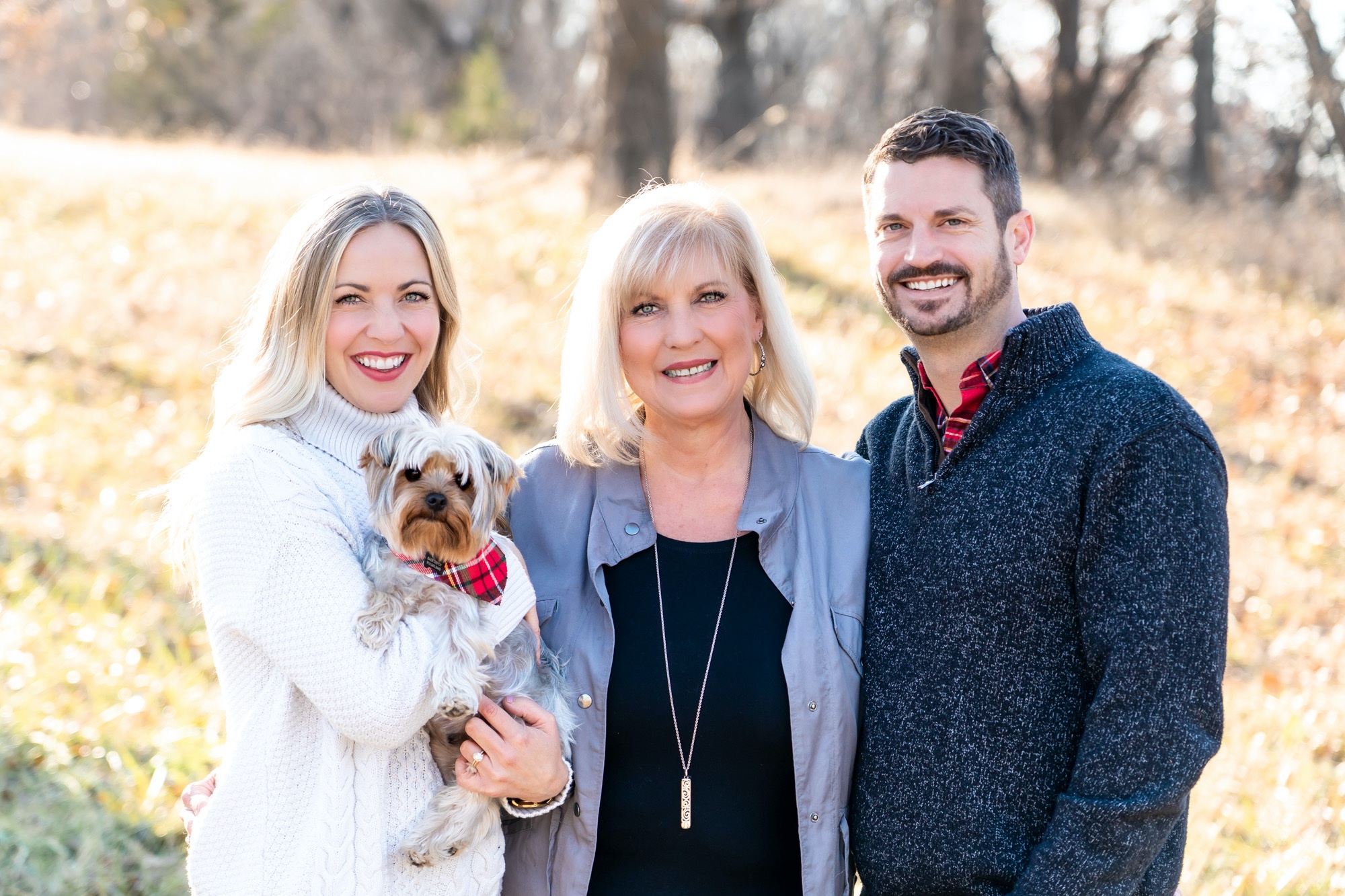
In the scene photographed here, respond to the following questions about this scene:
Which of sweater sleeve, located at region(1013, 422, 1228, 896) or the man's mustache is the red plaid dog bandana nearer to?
the man's mustache

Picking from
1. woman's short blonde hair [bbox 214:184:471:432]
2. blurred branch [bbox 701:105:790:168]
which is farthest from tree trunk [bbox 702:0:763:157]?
woman's short blonde hair [bbox 214:184:471:432]

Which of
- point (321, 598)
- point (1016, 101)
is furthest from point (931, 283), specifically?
point (1016, 101)

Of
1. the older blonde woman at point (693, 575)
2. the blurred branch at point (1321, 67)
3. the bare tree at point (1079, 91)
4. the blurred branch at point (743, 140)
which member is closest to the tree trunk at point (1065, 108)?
the bare tree at point (1079, 91)

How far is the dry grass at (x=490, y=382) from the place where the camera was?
5398 millimetres

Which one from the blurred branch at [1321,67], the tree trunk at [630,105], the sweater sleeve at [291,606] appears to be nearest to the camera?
the sweater sleeve at [291,606]

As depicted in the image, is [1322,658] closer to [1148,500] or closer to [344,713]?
[1148,500]

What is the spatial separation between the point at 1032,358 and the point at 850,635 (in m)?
0.94

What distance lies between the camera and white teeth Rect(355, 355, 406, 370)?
3.09 metres

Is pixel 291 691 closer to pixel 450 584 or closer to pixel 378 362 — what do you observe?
pixel 450 584

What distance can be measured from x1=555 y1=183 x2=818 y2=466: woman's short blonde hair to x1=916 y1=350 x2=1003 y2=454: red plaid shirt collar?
0.54m

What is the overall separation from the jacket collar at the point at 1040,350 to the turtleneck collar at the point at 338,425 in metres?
1.65

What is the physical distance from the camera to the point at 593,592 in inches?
132

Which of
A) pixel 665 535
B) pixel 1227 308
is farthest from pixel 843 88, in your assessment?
pixel 665 535

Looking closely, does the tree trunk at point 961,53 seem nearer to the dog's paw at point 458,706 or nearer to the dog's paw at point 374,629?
the dog's paw at point 458,706
